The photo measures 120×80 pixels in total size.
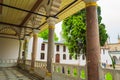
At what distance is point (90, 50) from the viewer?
3.29 metres

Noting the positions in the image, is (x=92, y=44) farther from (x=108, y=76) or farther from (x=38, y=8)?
(x=38, y=8)

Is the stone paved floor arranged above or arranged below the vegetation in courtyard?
below

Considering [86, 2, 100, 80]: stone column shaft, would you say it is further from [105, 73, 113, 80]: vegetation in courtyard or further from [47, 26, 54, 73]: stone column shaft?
[47, 26, 54, 73]: stone column shaft

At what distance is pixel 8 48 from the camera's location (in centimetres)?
1485

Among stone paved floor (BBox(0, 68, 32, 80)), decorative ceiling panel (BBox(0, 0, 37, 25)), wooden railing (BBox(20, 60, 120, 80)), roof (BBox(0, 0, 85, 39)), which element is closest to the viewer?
wooden railing (BBox(20, 60, 120, 80))

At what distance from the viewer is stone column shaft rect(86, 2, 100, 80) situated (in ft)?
10.3

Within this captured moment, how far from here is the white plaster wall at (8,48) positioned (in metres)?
14.6

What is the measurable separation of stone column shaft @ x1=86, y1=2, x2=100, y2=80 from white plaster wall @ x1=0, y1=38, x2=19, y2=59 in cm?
1310

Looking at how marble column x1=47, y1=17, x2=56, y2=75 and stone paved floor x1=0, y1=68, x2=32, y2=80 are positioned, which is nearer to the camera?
marble column x1=47, y1=17, x2=56, y2=75

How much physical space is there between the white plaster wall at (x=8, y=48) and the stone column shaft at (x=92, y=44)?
43.0ft

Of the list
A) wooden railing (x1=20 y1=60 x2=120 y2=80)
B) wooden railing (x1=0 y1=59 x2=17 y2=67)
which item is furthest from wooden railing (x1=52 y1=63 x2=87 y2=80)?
wooden railing (x1=0 y1=59 x2=17 y2=67)

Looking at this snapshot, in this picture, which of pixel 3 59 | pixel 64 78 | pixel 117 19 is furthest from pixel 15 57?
pixel 117 19

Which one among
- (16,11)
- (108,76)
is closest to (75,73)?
(108,76)

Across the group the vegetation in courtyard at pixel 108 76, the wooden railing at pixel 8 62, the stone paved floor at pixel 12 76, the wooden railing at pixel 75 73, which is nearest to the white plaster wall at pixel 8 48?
the wooden railing at pixel 8 62
